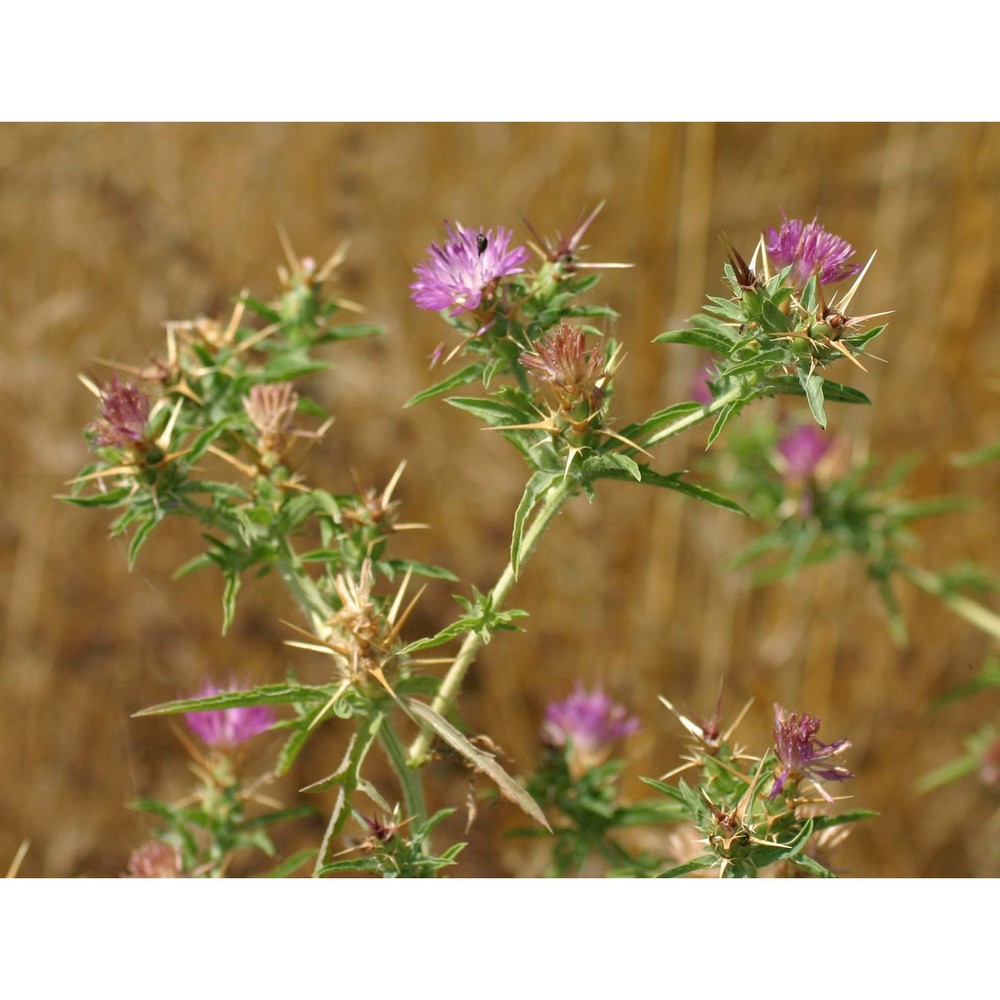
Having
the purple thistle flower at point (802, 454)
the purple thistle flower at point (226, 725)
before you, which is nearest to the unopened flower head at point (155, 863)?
the purple thistle flower at point (226, 725)

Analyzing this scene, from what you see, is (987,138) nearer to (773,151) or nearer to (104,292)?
(773,151)

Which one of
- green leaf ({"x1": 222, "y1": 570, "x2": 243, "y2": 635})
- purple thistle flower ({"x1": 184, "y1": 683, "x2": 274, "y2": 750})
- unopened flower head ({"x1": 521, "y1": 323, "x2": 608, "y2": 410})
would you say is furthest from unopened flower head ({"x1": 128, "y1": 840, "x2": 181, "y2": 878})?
unopened flower head ({"x1": 521, "y1": 323, "x2": 608, "y2": 410})

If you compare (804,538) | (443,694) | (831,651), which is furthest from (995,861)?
(443,694)

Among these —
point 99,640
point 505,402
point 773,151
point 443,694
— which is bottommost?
point 99,640

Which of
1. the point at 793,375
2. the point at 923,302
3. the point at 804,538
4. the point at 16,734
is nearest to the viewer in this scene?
the point at 793,375

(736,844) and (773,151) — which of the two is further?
(773,151)

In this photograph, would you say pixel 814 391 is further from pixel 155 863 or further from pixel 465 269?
pixel 155 863
